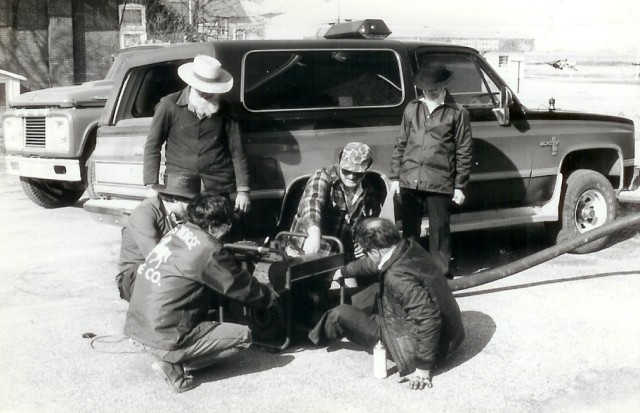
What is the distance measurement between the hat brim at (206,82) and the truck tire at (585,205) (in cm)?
370

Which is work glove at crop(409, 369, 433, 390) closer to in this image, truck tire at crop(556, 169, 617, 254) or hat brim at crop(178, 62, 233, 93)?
hat brim at crop(178, 62, 233, 93)

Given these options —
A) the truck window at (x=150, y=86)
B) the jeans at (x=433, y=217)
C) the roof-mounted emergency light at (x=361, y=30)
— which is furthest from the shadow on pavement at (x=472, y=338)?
the truck window at (x=150, y=86)

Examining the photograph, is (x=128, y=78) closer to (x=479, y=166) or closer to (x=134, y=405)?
(x=479, y=166)

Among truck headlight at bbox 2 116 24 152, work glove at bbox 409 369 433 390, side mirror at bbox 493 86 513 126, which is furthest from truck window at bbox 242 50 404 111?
truck headlight at bbox 2 116 24 152

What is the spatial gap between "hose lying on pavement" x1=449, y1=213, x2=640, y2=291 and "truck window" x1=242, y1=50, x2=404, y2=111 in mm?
1617

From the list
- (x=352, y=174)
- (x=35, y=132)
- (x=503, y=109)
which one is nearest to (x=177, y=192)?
(x=352, y=174)

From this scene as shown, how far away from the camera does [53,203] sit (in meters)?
10.7

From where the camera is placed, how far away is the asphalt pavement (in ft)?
13.7

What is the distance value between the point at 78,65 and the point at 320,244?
22151mm

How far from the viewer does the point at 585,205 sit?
25.4 ft

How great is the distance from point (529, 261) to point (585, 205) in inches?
81.1

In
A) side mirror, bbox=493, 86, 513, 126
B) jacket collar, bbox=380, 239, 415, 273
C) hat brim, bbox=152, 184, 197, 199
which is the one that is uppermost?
side mirror, bbox=493, 86, 513, 126

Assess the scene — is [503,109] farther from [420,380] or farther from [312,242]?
[420,380]

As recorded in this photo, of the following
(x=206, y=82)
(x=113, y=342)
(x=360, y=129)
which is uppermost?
(x=206, y=82)
